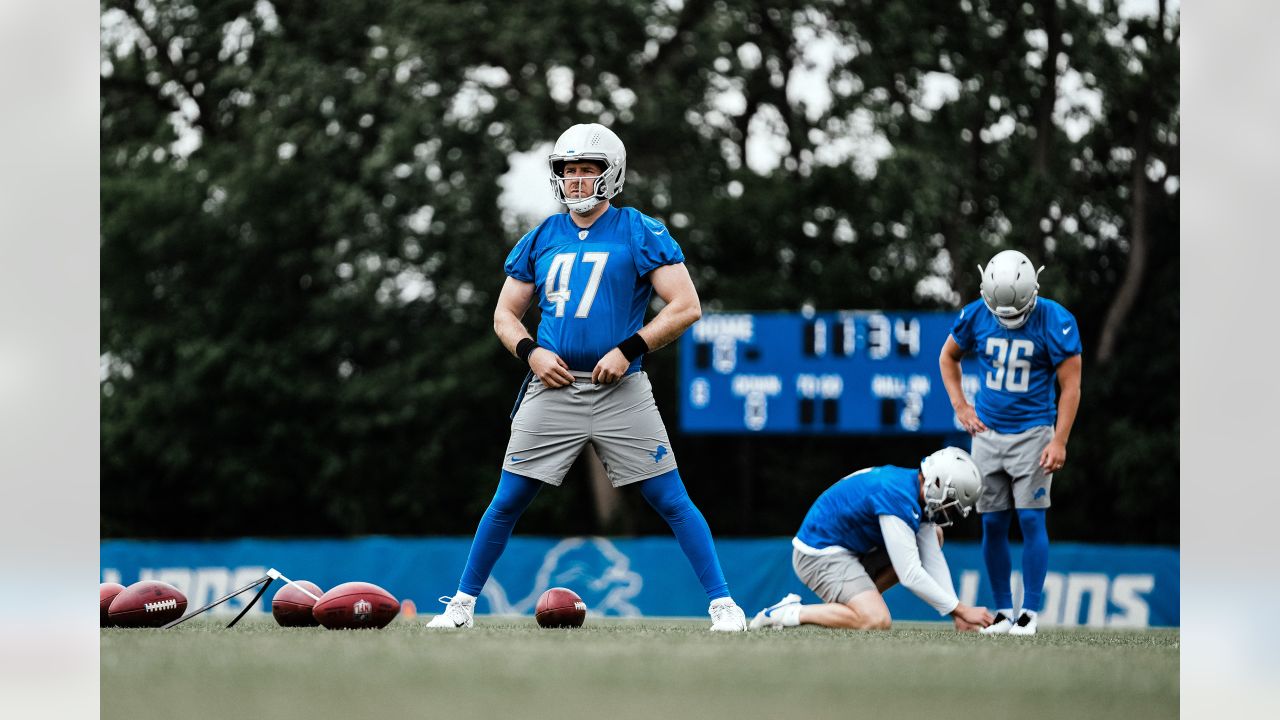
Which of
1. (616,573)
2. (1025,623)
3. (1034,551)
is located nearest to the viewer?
(1025,623)

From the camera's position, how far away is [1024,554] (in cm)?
654

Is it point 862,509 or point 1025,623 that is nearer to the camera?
point 1025,623

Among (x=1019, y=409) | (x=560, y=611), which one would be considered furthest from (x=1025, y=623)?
(x=560, y=611)

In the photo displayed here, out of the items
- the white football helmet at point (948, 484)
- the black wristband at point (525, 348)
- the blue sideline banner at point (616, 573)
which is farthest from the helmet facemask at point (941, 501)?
the blue sideline banner at point (616, 573)

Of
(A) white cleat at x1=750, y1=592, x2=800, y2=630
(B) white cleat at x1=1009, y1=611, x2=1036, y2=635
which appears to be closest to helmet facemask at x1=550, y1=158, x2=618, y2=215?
(A) white cleat at x1=750, y1=592, x2=800, y2=630

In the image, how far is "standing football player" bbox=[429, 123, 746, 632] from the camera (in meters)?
5.43

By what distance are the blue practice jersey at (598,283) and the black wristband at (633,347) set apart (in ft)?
0.26

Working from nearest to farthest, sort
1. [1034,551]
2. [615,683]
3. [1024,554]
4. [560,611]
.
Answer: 1. [615,683]
2. [560,611]
3. [1034,551]
4. [1024,554]

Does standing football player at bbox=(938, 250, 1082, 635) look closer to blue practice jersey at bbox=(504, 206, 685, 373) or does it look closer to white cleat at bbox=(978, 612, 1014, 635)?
white cleat at bbox=(978, 612, 1014, 635)

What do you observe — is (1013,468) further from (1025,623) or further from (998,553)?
(1025,623)

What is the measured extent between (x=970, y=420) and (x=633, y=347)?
76.3 inches

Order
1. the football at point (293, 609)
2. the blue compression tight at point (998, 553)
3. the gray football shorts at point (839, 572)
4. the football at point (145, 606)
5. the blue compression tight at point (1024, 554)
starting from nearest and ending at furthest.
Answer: the football at point (145, 606)
the football at point (293, 609)
the blue compression tight at point (1024, 554)
the gray football shorts at point (839, 572)
the blue compression tight at point (998, 553)

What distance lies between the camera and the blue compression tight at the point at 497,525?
17.9ft

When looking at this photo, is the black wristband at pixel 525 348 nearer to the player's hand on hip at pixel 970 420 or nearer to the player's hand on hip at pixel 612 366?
the player's hand on hip at pixel 612 366
